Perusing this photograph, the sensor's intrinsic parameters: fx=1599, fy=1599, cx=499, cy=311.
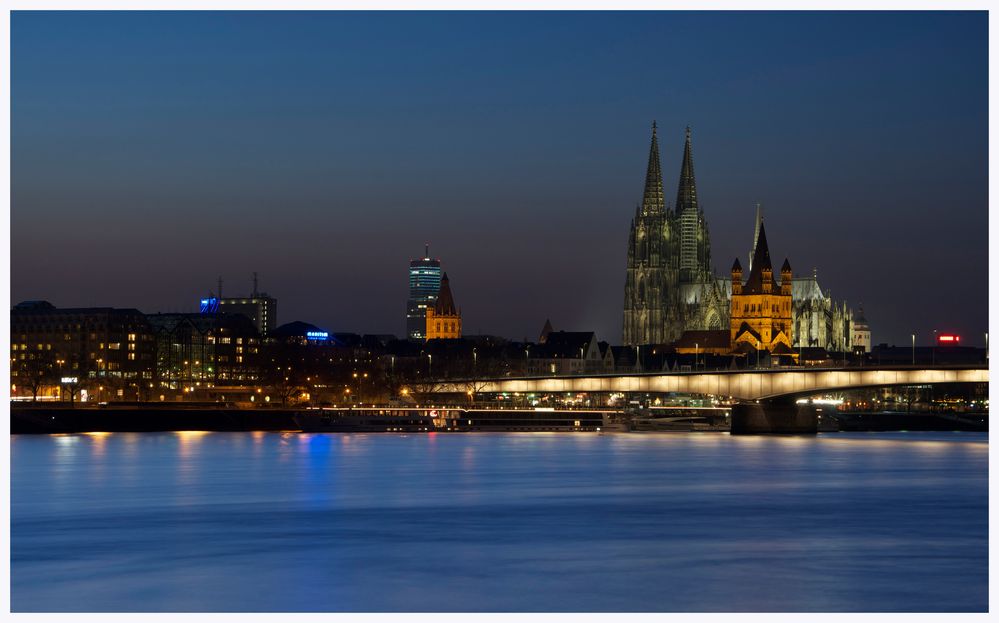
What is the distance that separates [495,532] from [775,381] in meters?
61.8

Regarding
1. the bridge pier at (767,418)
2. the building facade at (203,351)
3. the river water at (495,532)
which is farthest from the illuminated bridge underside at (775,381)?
the building facade at (203,351)

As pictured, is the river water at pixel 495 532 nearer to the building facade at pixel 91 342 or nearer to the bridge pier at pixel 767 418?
the bridge pier at pixel 767 418

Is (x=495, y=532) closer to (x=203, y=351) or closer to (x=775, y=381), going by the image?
(x=775, y=381)

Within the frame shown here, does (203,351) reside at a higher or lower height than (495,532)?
higher

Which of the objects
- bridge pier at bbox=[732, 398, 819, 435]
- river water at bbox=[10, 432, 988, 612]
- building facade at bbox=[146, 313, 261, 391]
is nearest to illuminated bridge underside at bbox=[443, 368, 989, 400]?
bridge pier at bbox=[732, 398, 819, 435]

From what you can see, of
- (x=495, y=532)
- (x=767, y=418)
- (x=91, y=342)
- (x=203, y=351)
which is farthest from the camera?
(x=203, y=351)

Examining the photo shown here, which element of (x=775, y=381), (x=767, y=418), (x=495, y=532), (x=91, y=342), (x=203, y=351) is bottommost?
(x=767, y=418)

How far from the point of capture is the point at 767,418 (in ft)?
333

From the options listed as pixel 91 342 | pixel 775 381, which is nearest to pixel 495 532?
pixel 775 381
